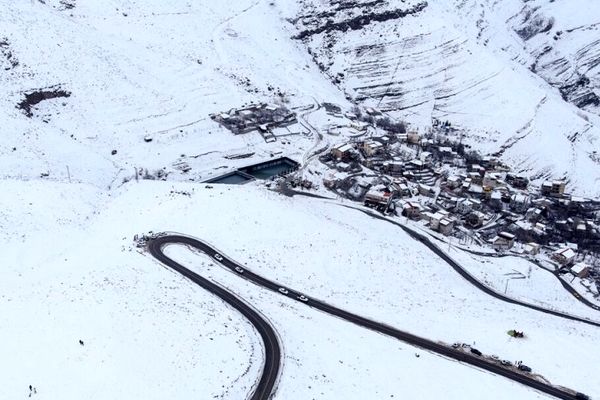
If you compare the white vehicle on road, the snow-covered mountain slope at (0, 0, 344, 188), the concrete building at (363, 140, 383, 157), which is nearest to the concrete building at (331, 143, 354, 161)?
the concrete building at (363, 140, 383, 157)

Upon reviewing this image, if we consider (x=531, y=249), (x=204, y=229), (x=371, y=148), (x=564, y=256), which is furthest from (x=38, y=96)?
(x=564, y=256)

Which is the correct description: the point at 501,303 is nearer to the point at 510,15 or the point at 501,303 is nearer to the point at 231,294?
the point at 231,294

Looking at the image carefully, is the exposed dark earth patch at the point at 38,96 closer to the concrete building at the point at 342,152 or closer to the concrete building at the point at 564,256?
the concrete building at the point at 342,152

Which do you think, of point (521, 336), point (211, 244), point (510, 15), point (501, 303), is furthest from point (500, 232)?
point (510, 15)

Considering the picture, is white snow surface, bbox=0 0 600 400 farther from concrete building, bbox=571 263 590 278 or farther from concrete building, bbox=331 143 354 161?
concrete building, bbox=571 263 590 278

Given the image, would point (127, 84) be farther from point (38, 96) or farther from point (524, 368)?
point (524, 368)

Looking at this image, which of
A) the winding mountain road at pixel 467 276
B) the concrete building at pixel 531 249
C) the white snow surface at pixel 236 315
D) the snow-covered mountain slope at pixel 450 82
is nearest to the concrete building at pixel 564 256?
the concrete building at pixel 531 249
